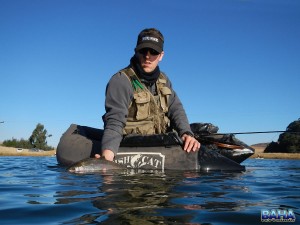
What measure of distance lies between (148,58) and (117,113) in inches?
43.6

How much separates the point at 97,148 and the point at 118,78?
1.22 m

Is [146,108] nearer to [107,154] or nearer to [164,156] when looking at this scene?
[164,156]

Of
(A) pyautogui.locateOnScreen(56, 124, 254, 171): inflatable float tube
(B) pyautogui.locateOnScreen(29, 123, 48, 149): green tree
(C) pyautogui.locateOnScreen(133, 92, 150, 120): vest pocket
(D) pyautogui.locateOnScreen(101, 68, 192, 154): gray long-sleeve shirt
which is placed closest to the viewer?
(D) pyautogui.locateOnScreen(101, 68, 192, 154): gray long-sleeve shirt

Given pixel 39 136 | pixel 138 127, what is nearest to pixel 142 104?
pixel 138 127

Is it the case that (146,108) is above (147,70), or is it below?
below

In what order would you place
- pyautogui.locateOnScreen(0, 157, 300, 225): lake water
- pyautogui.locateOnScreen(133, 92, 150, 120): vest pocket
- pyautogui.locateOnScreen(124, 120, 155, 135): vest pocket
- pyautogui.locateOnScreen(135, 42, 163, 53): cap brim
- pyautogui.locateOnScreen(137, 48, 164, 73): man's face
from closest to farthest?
pyautogui.locateOnScreen(0, 157, 300, 225): lake water → pyautogui.locateOnScreen(135, 42, 163, 53): cap brim → pyautogui.locateOnScreen(137, 48, 164, 73): man's face → pyautogui.locateOnScreen(133, 92, 150, 120): vest pocket → pyautogui.locateOnScreen(124, 120, 155, 135): vest pocket

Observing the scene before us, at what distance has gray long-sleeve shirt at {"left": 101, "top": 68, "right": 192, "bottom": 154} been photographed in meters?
5.15

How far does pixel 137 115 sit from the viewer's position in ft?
19.8

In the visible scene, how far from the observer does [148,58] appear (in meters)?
5.83

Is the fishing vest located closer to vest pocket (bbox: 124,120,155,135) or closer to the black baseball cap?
vest pocket (bbox: 124,120,155,135)

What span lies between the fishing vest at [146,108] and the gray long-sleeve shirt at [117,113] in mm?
128

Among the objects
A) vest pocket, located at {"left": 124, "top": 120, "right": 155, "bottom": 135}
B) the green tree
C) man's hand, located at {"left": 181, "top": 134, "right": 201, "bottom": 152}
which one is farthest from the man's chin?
the green tree

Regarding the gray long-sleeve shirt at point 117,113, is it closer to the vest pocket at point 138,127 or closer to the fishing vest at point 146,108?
the fishing vest at point 146,108

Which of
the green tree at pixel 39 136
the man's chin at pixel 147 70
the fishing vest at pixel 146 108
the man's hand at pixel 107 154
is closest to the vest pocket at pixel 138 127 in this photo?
the fishing vest at pixel 146 108
